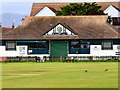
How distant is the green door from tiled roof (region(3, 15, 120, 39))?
0.79 metres

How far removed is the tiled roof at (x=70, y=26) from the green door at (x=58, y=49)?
2.60ft

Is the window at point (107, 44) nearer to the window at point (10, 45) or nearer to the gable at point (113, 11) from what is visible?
the window at point (10, 45)

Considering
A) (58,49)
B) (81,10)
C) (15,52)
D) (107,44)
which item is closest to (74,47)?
(58,49)

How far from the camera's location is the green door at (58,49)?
74.4m

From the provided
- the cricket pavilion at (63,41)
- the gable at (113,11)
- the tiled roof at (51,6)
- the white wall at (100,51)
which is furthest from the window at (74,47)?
the gable at (113,11)

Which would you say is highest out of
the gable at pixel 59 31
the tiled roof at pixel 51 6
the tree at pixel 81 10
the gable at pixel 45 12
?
the tiled roof at pixel 51 6

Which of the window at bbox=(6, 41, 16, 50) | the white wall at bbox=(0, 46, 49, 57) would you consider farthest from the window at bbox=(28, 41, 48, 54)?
the window at bbox=(6, 41, 16, 50)

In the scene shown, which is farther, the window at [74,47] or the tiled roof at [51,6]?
the tiled roof at [51,6]

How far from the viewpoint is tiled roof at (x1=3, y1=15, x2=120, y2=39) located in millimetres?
75125

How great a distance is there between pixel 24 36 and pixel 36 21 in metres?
5.20

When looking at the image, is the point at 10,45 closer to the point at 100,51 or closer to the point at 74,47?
the point at 74,47

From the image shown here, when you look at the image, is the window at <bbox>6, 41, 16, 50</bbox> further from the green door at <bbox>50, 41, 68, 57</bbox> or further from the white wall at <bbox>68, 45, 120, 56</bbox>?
the white wall at <bbox>68, 45, 120, 56</bbox>

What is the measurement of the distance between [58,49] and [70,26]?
534cm

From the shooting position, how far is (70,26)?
78.9 m
